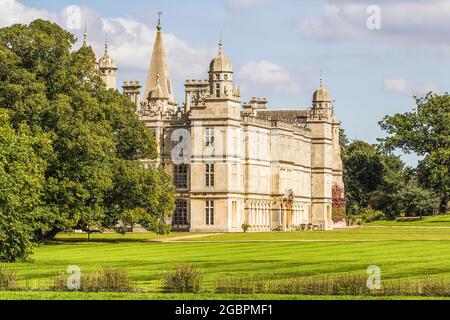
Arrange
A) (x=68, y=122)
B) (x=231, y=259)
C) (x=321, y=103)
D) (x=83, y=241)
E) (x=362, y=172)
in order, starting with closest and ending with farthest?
(x=231, y=259), (x=68, y=122), (x=83, y=241), (x=321, y=103), (x=362, y=172)

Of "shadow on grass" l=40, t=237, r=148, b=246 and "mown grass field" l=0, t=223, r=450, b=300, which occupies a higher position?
"shadow on grass" l=40, t=237, r=148, b=246

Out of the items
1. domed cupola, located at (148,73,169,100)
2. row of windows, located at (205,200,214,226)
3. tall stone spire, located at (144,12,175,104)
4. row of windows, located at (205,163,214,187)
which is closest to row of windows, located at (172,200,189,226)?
row of windows, located at (205,200,214,226)

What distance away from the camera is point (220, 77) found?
11462 centimetres

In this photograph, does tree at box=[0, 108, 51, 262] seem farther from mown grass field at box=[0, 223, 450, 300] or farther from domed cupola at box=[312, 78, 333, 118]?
domed cupola at box=[312, 78, 333, 118]

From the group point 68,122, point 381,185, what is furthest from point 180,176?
point 381,185

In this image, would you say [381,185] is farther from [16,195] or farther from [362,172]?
[16,195]

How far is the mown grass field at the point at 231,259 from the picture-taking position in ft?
168

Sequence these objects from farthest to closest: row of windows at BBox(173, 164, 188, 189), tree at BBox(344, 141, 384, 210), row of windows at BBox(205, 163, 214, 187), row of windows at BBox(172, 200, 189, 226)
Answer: tree at BBox(344, 141, 384, 210) < row of windows at BBox(173, 164, 188, 189) < row of windows at BBox(172, 200, 189, 226) < row of windows at BBox(205, 163, 214, 187)

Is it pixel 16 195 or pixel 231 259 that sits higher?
pixel 16 195

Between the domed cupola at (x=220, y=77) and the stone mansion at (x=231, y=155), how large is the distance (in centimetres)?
8

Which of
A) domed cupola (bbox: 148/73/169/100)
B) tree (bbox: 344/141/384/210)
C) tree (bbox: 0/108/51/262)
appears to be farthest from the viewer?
tree (bbox: 344/141/384/210)

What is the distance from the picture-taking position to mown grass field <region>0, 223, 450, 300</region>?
51062 millimetres

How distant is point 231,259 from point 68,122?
24.2 meters

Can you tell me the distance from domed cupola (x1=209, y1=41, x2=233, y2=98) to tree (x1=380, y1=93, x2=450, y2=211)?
106ft
